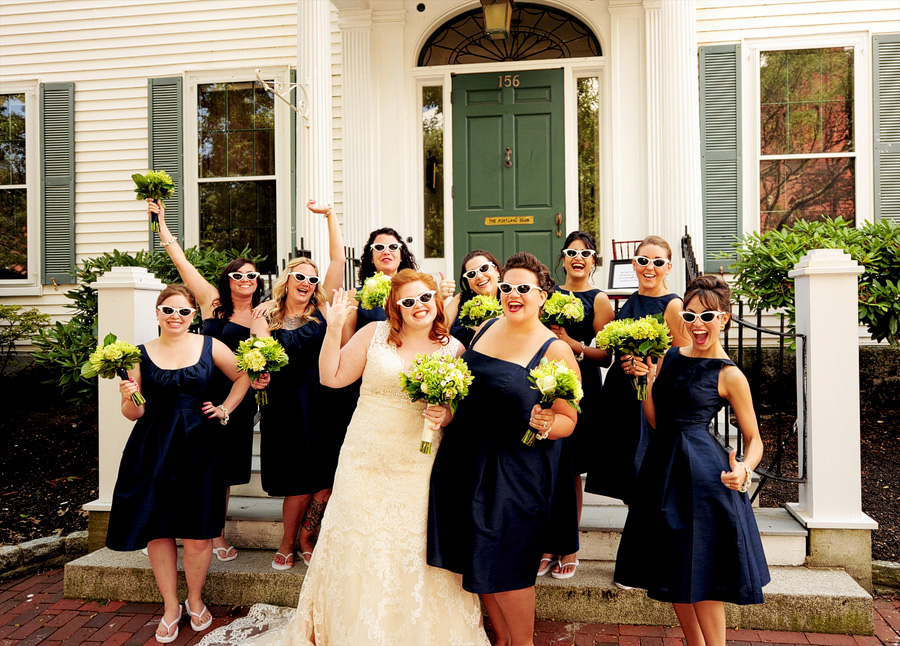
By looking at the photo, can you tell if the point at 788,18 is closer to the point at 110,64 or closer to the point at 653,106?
the point at 653,106

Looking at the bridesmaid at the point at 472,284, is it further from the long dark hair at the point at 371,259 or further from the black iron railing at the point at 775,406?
the black iron railing at the point at 775,406

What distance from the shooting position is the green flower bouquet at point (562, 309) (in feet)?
11.7

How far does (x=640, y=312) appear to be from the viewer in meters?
3.91

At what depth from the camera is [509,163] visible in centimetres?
801

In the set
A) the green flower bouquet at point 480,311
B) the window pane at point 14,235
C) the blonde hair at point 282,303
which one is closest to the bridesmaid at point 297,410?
the blonde hair at point 282,303

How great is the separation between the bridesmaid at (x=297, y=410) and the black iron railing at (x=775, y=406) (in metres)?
2.26

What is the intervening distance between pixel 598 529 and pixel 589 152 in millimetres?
5126

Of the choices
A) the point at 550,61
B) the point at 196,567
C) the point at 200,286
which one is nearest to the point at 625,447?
the point at 196,567

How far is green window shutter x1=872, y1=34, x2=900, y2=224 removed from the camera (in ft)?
24.8

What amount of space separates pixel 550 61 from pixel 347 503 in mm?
6317

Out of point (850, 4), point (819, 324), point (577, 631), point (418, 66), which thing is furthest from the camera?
point (418, 66)

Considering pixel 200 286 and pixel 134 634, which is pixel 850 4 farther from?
pixel 134 634

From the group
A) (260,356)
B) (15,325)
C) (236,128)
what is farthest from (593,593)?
(15,325)

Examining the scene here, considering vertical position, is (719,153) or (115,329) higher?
(719,153)
